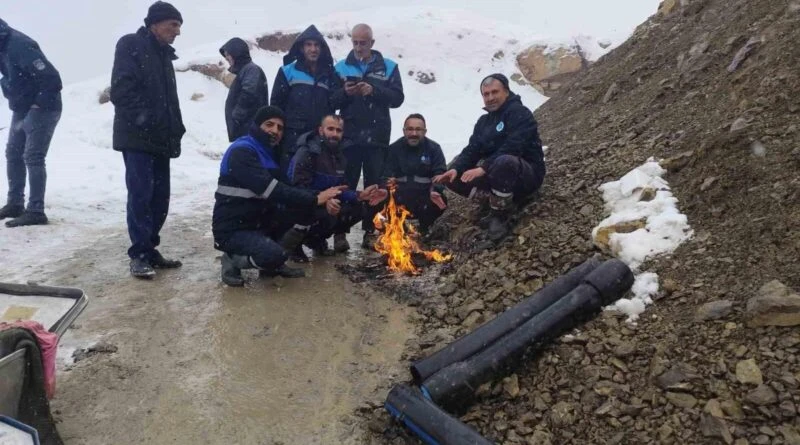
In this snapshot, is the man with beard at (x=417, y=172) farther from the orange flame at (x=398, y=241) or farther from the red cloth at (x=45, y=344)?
the red cloth at (x=45, y=344)

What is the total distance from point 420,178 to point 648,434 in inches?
141

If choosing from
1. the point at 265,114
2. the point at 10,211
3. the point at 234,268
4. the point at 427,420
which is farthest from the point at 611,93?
the point at 10,211

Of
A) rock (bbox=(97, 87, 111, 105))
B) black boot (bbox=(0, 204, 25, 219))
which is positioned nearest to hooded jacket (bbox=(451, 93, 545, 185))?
black boot (bbox=(0, 204, 25, 219))

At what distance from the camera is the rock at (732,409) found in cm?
251

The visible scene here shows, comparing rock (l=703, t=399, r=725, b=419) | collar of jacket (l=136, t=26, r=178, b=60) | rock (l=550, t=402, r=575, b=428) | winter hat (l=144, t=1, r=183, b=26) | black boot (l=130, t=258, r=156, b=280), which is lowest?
rock (l=550, t=402, r=575, b=428)

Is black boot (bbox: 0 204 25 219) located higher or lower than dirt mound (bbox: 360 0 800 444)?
higher

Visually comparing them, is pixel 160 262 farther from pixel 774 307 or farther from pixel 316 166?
pixel 774 307

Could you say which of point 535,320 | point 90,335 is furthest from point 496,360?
point 90,335

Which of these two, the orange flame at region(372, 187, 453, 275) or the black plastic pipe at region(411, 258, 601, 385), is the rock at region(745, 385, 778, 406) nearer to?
the black plastic pipe at region(411, 258, 601, 385)

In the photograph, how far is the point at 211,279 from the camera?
4.91m

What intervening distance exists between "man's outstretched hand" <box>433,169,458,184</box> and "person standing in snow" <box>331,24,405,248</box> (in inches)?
30.8

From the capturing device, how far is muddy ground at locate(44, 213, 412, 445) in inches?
117

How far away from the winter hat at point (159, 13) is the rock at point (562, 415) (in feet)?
13.4

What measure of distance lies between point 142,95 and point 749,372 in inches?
181
